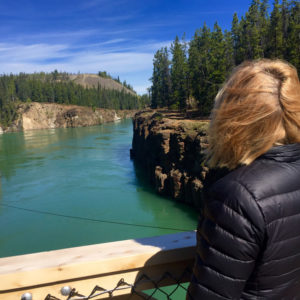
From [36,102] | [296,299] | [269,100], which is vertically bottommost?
[296,299]

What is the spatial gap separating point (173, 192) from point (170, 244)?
17.9 m

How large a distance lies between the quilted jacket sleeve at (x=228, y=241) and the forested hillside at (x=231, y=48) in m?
24.4

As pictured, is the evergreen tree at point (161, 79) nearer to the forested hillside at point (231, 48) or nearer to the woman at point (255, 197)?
the forested hillside at point (231, 48)

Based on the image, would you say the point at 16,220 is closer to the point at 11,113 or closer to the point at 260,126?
the point at 260,126

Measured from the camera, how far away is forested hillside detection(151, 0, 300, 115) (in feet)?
89.1

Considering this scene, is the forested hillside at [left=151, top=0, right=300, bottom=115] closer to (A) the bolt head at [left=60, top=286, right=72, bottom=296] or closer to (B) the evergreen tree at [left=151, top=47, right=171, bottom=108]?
(B) the evergreen tree at [left=151, top=47, right=171, bottom=108]

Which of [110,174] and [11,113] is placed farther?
[11,113]

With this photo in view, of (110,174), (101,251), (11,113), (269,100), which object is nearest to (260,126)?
(269,100)

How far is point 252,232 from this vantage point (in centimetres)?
106

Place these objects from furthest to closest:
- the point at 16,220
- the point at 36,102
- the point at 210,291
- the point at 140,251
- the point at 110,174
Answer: the point at 36,102, the point at 110,174, the point at 16,220, the point at 140,251, the point at 210,291

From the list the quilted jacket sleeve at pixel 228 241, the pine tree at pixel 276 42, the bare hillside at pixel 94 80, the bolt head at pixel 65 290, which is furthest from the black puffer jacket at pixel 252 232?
the bare hillside at pixel 94 80

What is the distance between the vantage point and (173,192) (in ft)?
63.0

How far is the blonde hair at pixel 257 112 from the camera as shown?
119 cm

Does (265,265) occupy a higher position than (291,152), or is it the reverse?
(291,152)
